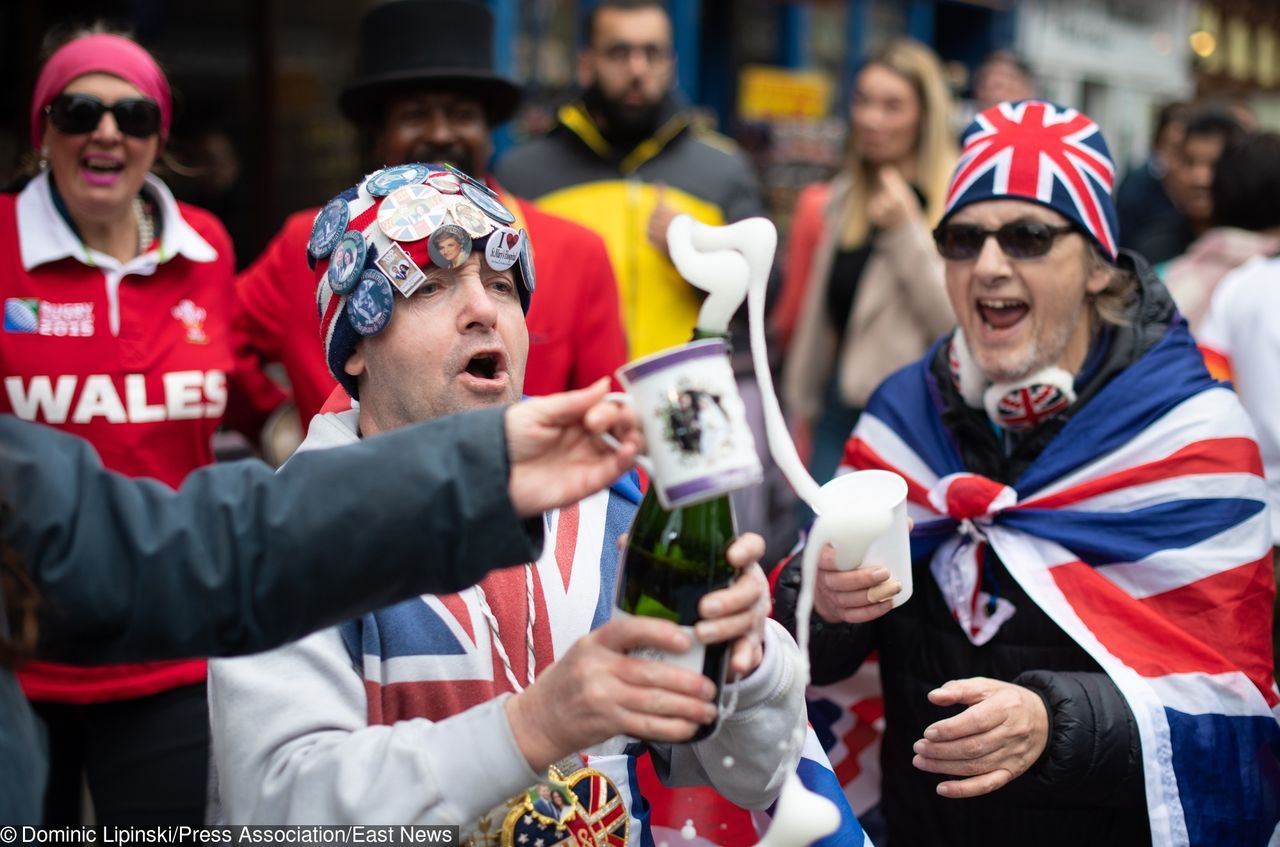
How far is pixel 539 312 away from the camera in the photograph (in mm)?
A: 4121

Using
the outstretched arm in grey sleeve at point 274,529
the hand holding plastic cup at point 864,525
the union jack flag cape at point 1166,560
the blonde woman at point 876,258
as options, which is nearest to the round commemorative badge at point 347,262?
the outstretched arm in grey sleeve at point 274,529

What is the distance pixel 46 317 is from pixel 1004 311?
2315mm

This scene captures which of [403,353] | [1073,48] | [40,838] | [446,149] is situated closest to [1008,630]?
[403,353]

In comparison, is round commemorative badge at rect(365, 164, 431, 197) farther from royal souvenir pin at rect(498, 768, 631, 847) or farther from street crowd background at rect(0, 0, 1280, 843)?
street crowd background at rect(0, 0, 1280, 843)

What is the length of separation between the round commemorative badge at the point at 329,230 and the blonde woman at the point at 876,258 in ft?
10.7

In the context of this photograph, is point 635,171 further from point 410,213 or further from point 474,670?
point 474,670

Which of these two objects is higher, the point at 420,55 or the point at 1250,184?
the point at 420,55

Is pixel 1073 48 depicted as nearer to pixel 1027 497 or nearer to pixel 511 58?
pixel 511 58

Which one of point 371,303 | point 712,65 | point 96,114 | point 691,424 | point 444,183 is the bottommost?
point 691,424

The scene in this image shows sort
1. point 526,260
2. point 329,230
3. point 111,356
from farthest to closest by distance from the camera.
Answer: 1. point 111,356
2. point 526,260
3. point 329,230

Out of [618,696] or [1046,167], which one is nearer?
[618,696]

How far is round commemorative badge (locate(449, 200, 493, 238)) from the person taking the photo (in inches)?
98.1

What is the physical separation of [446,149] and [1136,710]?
8.33ft

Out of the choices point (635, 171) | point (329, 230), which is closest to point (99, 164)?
point (329, 230)
